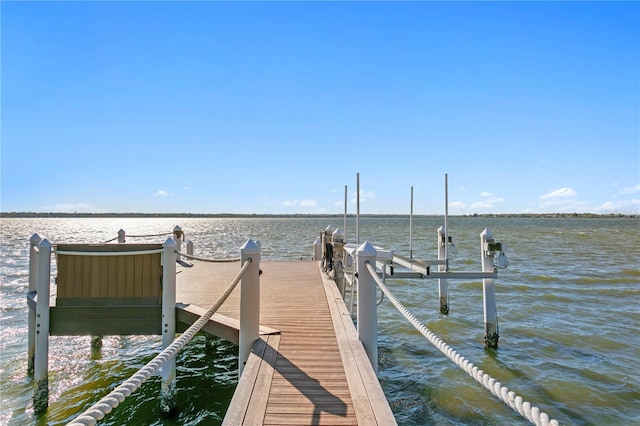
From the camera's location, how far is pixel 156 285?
585 cm

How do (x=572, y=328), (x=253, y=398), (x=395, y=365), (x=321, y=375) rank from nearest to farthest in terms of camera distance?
(x=253, y=398) < (x=321, y=375) < (x=395, y=365) < (x=572, y=328)

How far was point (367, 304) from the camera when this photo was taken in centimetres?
447

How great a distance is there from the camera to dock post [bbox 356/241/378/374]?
4.47 metres

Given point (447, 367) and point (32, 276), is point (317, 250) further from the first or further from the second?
point (32, 276)

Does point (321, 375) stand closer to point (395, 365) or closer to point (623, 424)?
point (395, 365)

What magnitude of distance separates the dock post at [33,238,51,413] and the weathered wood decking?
195 cm

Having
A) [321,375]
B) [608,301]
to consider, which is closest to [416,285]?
[608,301]

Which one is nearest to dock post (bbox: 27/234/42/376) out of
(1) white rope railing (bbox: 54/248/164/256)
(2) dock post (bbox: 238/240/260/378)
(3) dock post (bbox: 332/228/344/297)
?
(1) white rope railing (bbox: 54/248/164/256)

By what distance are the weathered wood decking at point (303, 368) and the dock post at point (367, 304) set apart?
0.16 m

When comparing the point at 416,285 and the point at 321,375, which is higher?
the point at 321,375

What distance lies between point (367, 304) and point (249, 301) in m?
1.40

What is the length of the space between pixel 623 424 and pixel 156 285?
7196 millimetres

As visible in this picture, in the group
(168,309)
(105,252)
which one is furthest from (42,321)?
(168,309)

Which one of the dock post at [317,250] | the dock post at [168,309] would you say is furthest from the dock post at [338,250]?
the dock post at [168,309]
